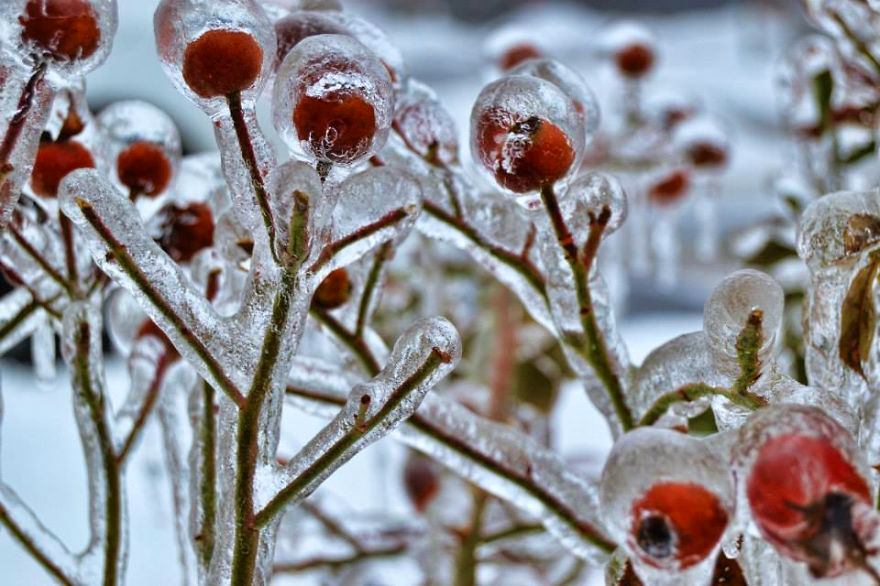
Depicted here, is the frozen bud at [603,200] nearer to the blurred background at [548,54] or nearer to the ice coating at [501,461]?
the ice coating at [501,461]

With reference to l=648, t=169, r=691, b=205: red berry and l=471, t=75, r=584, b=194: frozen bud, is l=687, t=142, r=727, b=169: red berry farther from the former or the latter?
l=471, t=75, r=584, b=194: frozen bud

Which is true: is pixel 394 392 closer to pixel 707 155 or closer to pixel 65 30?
pixel 65 30

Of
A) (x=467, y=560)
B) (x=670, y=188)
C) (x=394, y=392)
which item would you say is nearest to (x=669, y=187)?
(x=670, y=188)

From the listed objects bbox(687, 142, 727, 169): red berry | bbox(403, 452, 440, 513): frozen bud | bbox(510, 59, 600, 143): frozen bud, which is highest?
bbox(687, 142, 727, 169): red berry

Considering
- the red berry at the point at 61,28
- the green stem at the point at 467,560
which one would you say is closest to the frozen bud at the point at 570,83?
the red berry at the point at 61,28

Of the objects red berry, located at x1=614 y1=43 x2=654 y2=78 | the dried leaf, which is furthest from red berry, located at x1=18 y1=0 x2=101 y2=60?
red berry, located at x1=614 y1=43 x2=654 y2=78

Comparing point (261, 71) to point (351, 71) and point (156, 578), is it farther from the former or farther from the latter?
point (156, 578)
